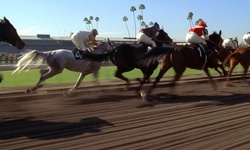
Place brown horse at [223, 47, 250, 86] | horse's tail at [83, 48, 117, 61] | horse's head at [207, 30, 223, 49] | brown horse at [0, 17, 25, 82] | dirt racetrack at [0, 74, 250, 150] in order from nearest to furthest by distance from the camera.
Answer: dirt racetrack at [0, 74, 250, 150] < brown horse at [0, 17, 25, 82] < horse's tail at [83, 48, 117, 61] < horse's head at [207, 30, 223, 49] < brown horse at [223, 47, 250, 86]

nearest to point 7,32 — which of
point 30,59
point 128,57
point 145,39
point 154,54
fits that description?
point 30,59

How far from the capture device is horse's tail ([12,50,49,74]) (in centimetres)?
1073

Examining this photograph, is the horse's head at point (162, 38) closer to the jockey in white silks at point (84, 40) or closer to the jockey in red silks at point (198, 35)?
the jockey in red silks at point (198, 35)

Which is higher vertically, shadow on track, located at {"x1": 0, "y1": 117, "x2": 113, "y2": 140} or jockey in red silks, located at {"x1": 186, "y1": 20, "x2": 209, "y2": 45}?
jockey in red silks, located at {"x1": 186, "y1": 20, "x2": 209, "y2": 45}

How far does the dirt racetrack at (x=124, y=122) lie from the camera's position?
5297mm

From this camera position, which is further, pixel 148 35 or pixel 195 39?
pixel 148 35

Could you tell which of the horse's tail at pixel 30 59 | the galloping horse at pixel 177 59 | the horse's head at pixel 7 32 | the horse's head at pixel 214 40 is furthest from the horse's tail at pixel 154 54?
the horse's head at pixel 7 32

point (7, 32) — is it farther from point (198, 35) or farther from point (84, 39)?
point (198, 35)

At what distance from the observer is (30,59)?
10.8m

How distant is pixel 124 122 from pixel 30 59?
5.26 meters

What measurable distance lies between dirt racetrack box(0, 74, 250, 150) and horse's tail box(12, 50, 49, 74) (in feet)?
3.40

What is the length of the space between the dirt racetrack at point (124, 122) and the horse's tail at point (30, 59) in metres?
1.04

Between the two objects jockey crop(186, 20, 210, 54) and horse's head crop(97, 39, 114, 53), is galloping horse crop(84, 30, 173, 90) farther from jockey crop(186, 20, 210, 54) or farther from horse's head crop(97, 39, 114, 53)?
jockey crop(186, 20, 210, 54)

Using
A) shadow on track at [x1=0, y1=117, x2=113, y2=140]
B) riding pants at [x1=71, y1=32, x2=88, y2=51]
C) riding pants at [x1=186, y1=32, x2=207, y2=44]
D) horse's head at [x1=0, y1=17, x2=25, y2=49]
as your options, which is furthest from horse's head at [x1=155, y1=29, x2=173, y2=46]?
shadow on track at [x1=0, y1=117, x2=113, y2=140]
